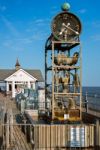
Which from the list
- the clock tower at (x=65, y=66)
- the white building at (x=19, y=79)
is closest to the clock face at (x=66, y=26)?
the clock tower at (x=65, y=66)

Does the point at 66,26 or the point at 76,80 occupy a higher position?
the point at 66,26

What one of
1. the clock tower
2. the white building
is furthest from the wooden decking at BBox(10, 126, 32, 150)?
the white building

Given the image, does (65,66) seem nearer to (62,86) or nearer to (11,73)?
(62,86)

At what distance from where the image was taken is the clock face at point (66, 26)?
14.9 meters

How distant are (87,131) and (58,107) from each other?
241 cm

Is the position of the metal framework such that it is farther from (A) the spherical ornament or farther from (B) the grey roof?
(B) the grey roof

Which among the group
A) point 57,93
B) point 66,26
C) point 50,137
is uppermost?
point 66,26

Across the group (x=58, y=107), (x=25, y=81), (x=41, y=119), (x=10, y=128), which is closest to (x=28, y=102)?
(x=41, y=119)

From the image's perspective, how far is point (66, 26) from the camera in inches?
595

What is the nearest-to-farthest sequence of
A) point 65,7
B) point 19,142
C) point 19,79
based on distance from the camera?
point 19,142
point 65,7
point 19,79

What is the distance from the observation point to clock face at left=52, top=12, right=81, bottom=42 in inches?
588

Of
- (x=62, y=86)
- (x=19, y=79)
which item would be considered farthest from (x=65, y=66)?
(x=19, y=79)

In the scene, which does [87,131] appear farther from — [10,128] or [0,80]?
[0,80]

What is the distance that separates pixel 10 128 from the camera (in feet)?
42.4
